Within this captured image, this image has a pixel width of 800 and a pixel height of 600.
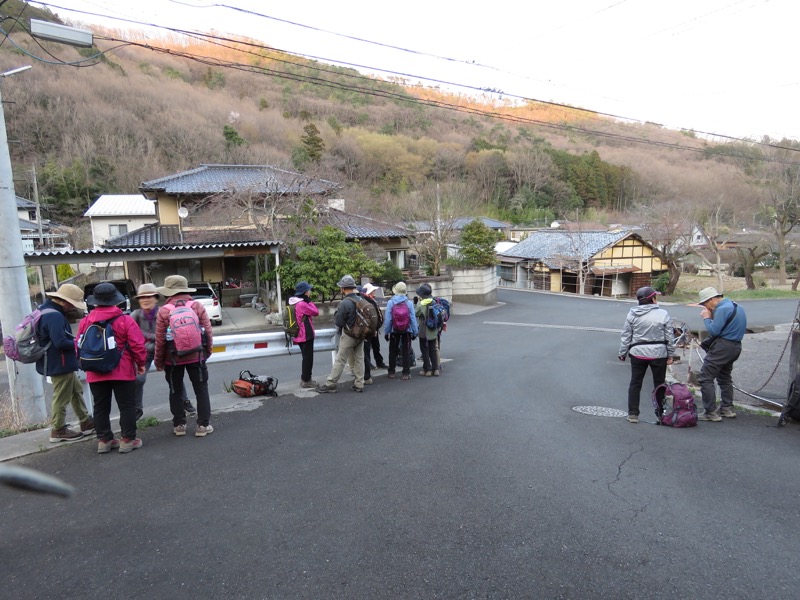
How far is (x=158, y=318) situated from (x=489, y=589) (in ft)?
12.2

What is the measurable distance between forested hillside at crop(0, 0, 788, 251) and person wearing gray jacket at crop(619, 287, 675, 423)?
699 inches

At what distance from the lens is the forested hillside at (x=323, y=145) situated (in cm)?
4056

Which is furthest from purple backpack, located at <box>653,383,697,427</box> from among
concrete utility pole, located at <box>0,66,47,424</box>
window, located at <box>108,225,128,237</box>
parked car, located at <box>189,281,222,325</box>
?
window, located at <box>108,225,128,237</box>

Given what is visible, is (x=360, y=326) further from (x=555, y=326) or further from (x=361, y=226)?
(x=361, y=226)

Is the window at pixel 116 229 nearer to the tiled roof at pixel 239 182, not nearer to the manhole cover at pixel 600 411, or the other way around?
the tiled roof at pixel 239 182

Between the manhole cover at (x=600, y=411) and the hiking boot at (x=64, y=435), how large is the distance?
5.64 m

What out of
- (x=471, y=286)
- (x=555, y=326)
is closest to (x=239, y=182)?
(x=471, y=286)

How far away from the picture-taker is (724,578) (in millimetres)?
2678

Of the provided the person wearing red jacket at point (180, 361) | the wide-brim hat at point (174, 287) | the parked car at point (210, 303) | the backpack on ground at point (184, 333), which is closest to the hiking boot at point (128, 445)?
the person wearing red jacket at point (180, 361)

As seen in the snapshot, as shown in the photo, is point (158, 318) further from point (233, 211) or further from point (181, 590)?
point (233, 211)

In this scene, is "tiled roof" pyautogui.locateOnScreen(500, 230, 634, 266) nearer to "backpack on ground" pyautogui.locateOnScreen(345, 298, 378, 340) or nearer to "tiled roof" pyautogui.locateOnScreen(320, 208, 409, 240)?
"tiled roof" pyautogui.locateOnScreen(320, 208, 409, 240)

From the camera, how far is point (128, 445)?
4375mm

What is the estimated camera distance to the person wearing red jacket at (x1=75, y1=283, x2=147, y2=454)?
4.13 metres

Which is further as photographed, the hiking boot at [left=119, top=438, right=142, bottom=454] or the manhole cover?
the manhole cover
